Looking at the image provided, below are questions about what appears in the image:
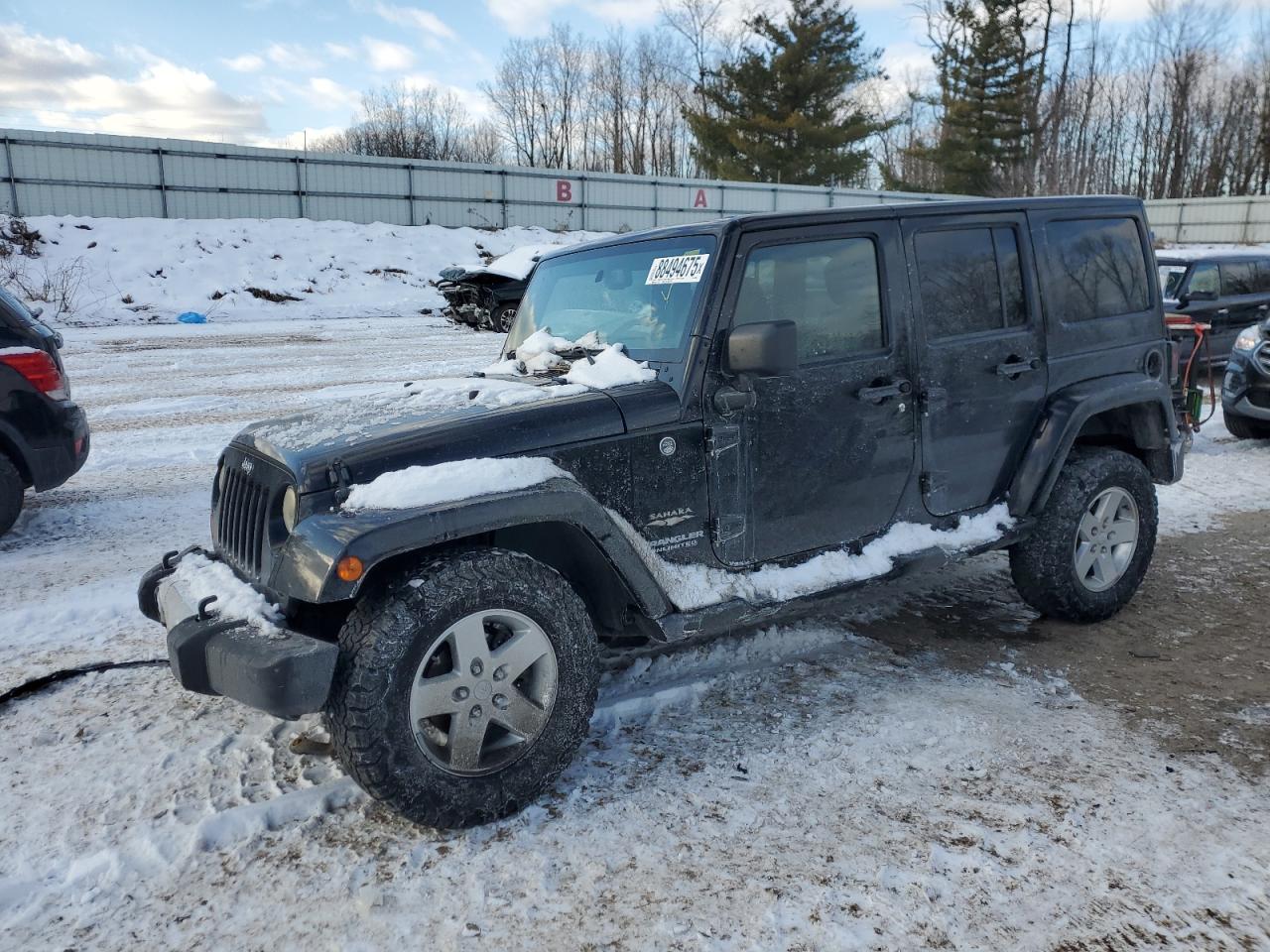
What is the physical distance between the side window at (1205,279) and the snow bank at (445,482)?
465 inches

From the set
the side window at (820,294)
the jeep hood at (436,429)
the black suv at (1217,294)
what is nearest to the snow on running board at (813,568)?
the jeep hood at (436,429)

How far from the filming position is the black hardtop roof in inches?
141

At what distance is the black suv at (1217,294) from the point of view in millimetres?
11781

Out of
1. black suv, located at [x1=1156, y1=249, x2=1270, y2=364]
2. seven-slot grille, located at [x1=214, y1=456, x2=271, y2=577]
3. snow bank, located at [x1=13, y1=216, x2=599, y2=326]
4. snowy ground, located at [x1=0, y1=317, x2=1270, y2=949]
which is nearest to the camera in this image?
snowy ground, located at [x1=0, y1=317, x2=1270, y2=949]

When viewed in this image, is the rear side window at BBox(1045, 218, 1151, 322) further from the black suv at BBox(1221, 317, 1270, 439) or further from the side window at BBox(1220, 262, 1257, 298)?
the side window at BBox(1220, 262, 1257, 298)

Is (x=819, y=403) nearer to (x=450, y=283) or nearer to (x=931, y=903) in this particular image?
(x=931, y=903)

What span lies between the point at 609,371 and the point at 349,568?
4.10 feet

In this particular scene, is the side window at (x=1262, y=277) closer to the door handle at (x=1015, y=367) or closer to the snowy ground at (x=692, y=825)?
the door handle at (x=1015, y=367)

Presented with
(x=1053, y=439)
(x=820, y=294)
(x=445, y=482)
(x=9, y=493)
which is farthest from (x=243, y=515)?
(x=9, y=493)

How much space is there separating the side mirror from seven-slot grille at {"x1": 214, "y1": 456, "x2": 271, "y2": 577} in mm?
1664

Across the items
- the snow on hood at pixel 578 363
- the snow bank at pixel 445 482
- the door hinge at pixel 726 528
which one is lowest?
the door hinge at pixel 726 528

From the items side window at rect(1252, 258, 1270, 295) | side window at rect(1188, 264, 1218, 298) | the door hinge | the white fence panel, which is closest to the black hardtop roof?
the door hinge

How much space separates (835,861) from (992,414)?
227 cm

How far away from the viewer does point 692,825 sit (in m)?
2.96
